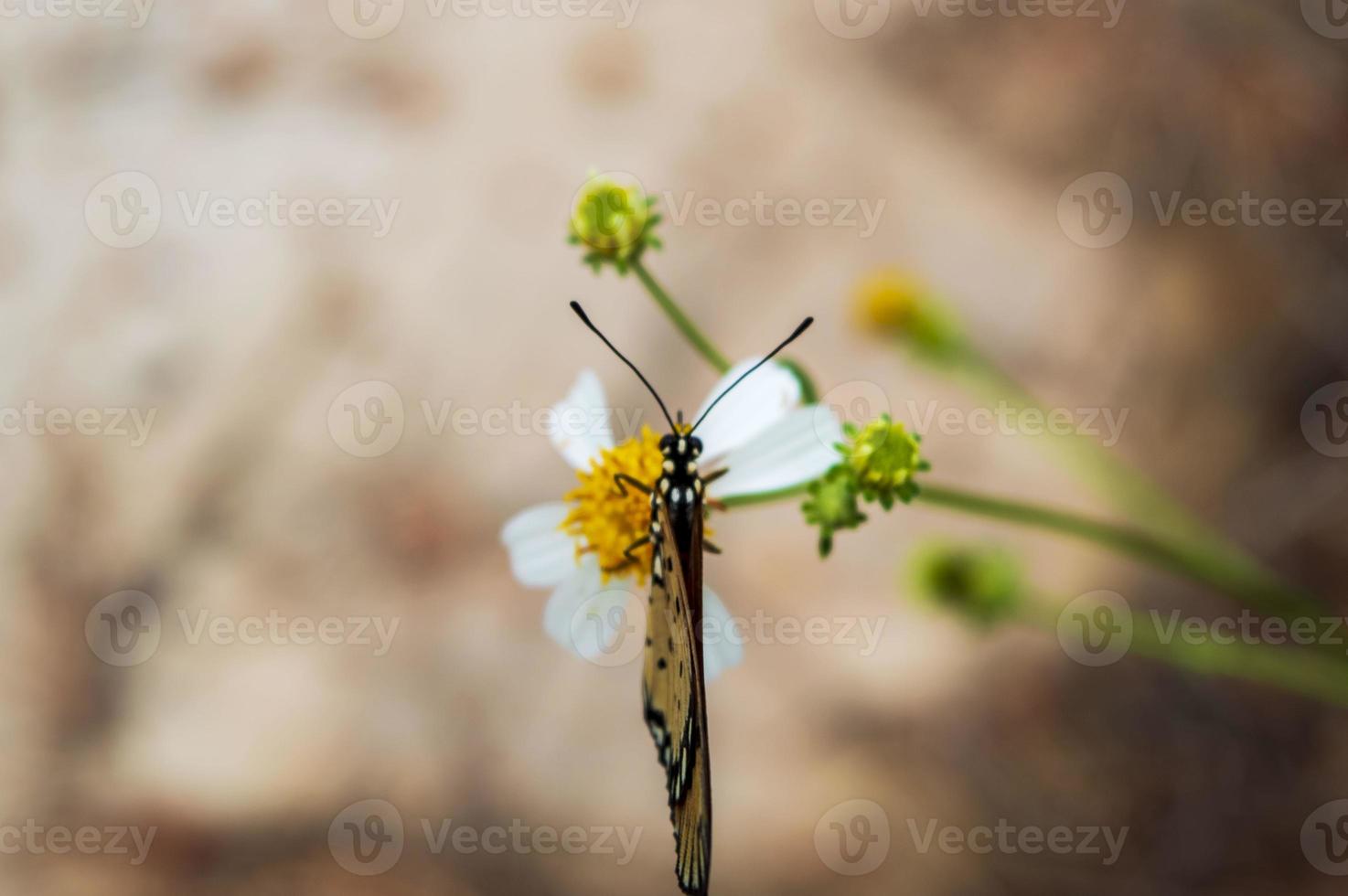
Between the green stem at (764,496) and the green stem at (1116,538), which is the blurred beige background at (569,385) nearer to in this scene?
the green stem at (1116,538)

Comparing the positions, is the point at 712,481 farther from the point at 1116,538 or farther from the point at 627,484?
the point at 1116,538

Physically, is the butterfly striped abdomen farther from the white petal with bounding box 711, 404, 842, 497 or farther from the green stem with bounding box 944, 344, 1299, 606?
the green stem with bounding box 944, 344, 1299, 606

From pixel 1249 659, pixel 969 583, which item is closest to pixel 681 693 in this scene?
pixel 969 583

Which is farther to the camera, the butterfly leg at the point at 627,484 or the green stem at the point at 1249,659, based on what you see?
the green stem at the point at 1249,659

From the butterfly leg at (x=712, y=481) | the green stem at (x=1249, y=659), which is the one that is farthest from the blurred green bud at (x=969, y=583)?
the butterfly leg at (x=712, y=481)

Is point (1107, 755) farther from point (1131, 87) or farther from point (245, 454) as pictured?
point (245, 454)
